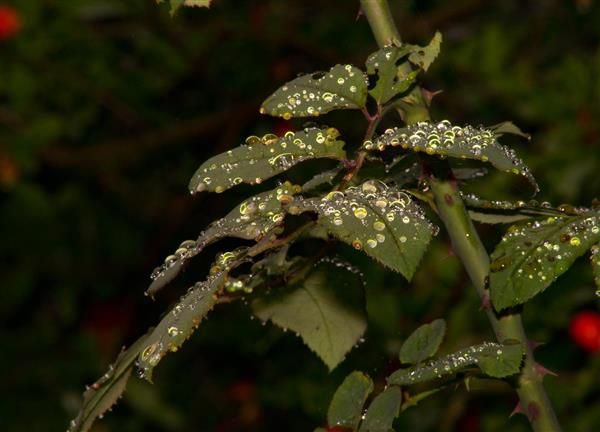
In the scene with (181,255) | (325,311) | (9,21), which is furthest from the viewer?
(9,21)

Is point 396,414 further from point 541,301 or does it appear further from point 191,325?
point 541,301

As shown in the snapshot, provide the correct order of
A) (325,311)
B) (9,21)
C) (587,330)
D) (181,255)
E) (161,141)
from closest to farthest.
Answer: (181,255), (325,311), (587,330), (9,21), (161,141)

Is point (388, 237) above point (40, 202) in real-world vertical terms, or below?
below

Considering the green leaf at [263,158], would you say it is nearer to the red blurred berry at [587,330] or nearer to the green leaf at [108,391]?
the green leaf at [108,391]

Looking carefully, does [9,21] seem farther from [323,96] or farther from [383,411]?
[383,411]

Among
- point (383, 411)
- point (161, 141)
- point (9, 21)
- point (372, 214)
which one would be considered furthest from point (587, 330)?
point (9, 21)

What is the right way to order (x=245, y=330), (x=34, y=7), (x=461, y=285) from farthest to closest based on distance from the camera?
(x=34, y=7) < (x=245, y=330) < (x=461, y=285)

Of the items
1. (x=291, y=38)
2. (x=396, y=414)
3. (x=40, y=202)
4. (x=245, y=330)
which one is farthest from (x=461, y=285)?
(x=396, y=414)

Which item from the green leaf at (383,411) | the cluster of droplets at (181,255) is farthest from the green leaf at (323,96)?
the green leaf at (383,411)
